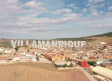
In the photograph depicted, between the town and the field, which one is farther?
the town

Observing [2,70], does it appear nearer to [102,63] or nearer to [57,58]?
[57,58]

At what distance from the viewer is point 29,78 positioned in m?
20.7

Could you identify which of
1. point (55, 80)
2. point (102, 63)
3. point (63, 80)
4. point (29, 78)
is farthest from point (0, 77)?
point (102, 63)

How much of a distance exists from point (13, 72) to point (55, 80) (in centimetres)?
760

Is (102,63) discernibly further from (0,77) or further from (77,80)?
(0,77)

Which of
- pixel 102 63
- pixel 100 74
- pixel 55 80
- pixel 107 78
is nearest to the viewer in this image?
pixel 55 80

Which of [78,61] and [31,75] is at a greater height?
[31,75]

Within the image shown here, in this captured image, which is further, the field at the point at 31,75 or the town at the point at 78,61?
the town at the point at 78,61

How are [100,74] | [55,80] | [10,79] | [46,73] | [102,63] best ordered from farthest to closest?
[102,63] < [100,74] < [46,73] < [55,80] < [10,79]

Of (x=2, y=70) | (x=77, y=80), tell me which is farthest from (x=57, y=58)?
(x=2, y=70)

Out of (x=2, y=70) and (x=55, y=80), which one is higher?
(x=2, y=70)

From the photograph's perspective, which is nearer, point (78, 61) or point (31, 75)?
point (31, 75)

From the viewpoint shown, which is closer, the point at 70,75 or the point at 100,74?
the point at 70,75

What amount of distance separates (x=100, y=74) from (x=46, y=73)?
40.6 feet
